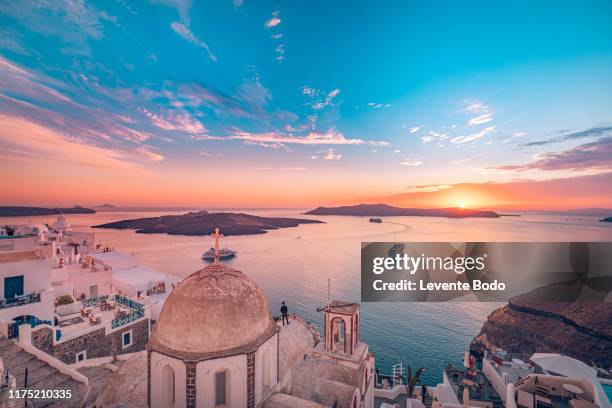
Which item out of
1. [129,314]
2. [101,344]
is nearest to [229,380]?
[101,344]

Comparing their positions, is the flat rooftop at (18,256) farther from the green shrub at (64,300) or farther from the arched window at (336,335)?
the arched window at (336,335)

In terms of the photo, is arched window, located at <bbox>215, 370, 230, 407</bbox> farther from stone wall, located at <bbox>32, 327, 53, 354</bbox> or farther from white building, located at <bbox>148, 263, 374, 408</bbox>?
stone wall, located at <bbox>32, 327, 53, 354</bbox>

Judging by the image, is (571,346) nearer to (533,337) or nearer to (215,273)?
(533,337)

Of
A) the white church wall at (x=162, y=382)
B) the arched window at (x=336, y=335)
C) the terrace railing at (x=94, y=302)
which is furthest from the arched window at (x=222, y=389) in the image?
the terrace railing at (x=94, y=302)

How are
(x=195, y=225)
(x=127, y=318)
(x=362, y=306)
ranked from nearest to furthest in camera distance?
(x=127, y=318) < (x=362, y=306) < (x=195, y=225)

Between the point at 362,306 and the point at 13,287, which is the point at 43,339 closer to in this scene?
the point at 13,287

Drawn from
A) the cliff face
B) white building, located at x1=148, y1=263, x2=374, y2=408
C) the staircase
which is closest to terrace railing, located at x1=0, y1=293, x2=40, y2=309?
the staircase

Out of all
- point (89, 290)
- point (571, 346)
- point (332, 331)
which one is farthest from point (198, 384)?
point (571, 346)
